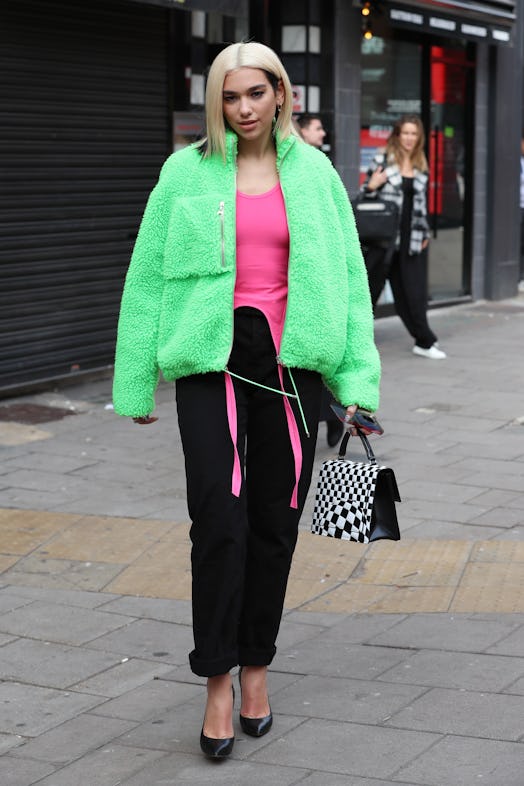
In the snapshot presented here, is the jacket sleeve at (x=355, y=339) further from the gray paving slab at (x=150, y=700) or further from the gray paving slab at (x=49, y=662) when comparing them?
the gray paving slab at (x=49, y=662)

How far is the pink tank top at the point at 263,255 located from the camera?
12.9ft

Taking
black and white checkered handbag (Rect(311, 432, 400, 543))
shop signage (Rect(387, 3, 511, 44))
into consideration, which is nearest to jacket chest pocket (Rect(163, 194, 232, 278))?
black and white checkered handbag (Rect(311, 432, 400, 543))

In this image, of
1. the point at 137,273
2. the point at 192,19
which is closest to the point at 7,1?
the point at 192,19

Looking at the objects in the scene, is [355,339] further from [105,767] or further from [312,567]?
[312,567]

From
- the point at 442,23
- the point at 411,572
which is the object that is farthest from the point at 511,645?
the point at 442,23

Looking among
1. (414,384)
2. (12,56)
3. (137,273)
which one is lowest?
(414,384)

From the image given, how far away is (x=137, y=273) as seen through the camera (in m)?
4.00

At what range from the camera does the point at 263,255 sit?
3959 mm

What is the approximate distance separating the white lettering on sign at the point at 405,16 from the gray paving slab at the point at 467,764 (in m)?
9.41

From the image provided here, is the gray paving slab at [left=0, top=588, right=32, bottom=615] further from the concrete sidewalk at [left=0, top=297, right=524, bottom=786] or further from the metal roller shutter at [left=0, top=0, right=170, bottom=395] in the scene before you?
the metal roller shutter at [left=0, top=0, right=170, bottom=395]

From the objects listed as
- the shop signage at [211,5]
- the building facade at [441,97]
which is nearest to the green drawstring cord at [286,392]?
the shop signage at [211,5]

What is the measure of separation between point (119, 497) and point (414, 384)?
3.68m

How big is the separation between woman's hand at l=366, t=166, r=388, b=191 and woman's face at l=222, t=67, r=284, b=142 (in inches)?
271

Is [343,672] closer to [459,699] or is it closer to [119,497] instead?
[459,699]
